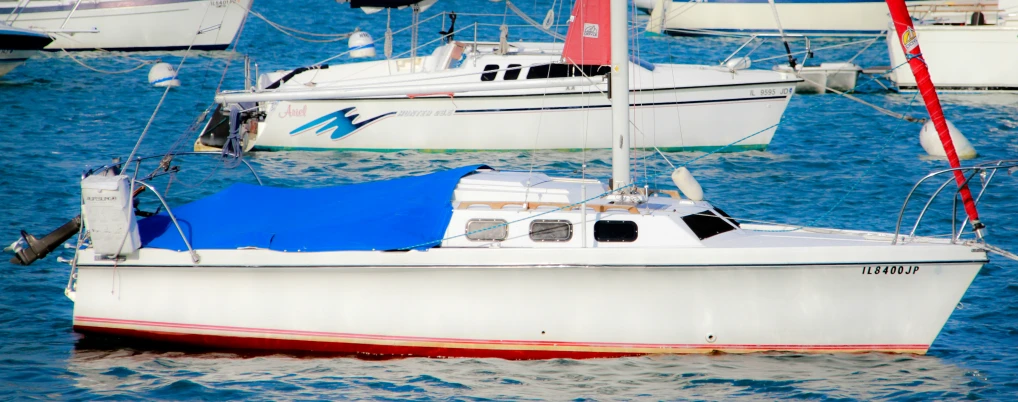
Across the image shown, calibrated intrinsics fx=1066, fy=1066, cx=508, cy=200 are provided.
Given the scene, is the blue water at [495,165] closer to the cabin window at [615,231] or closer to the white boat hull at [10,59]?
the white boat hull at [10,59]

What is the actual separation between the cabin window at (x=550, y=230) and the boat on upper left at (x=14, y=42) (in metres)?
22.6

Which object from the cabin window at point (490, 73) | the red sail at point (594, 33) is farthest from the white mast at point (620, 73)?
the cabin window at point (490, 73)

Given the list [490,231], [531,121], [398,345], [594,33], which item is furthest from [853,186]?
[398,345]

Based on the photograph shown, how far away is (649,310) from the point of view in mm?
11828

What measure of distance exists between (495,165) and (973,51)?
15335 millimetres

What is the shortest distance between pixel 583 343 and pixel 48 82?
2408 centimetres

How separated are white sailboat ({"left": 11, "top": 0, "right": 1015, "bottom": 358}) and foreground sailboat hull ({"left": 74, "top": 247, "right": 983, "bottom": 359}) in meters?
0.02

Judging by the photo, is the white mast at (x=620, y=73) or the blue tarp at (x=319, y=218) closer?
the blue tarp at (x=319, y=218)

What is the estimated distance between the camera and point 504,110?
72.2 ft

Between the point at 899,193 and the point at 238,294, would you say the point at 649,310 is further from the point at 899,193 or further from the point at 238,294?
the point at 899,193

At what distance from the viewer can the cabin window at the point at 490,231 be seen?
39.3ft

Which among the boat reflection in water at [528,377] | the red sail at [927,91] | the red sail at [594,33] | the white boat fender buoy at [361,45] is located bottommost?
the boat reflection in water at [528,377]

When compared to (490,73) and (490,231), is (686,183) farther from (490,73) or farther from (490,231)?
(490,73)

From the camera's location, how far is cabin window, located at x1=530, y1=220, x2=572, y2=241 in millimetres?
11898
